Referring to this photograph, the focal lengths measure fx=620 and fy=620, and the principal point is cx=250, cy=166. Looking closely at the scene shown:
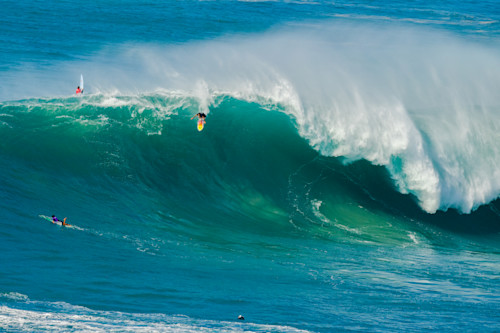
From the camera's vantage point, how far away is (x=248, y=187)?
676 inches

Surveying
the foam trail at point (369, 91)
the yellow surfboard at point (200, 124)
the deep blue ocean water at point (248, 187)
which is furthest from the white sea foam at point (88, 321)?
the foam trail at point (369, 91)

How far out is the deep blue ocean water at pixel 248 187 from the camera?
10.1 metres

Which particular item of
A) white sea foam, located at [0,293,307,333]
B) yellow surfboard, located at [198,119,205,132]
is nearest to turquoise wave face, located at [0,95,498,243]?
yellow surfboard, located at [198,119,205,132]

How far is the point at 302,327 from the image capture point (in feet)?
30.2

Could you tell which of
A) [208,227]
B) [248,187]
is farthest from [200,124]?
[208,227]

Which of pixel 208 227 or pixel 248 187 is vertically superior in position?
pixel 248 187

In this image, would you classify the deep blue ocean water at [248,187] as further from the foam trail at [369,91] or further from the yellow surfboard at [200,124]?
the yellow surfboard at [200,124]

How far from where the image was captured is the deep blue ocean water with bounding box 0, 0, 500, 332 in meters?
10.1

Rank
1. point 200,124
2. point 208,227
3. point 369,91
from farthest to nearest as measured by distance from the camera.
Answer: point 369,91
point 200,124
point 208,227

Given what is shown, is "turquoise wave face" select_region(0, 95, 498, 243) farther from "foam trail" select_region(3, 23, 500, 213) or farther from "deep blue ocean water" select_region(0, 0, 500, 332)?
"foam trail" select_region(3, 23, 500, 213)

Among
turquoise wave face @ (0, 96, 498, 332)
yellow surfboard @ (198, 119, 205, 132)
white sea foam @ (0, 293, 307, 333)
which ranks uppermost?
yellow surfboard @ (198, 119, 205, 132)

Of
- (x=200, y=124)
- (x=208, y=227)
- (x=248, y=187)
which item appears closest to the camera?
(x=208, y=227)

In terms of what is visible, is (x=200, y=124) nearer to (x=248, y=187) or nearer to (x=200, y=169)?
(x=200, y=169)

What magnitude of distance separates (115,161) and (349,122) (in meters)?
7.02
